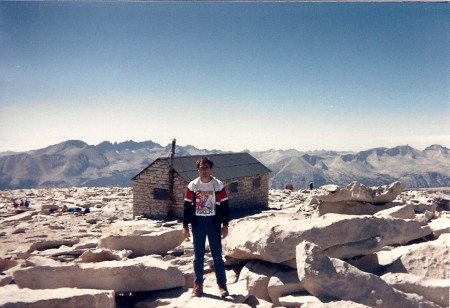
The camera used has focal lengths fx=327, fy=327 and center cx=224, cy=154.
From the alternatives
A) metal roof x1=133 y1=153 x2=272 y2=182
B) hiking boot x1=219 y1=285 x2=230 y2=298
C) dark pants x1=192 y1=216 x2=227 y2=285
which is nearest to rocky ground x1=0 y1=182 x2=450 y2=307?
hiking boot x1=219 y1=285 x2=230 y2=298

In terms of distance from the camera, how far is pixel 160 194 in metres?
19.5

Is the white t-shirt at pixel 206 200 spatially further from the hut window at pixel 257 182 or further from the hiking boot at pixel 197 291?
the hut window at pixel 257 182

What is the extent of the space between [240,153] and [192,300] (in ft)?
67.9

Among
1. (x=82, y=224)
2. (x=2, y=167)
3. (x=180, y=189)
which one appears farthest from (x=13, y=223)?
(x=2, y=167)

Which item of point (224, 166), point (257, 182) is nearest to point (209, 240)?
point (224, 166)

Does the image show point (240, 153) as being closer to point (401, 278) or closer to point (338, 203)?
point (338, 203)

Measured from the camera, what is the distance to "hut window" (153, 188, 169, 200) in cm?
1931

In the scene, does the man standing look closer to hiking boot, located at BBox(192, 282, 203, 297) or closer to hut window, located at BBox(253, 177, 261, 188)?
hiking boot, located at BBox(192, 282, 203, 297)

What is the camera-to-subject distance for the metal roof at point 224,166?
19.7 metres

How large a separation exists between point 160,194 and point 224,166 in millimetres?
5053

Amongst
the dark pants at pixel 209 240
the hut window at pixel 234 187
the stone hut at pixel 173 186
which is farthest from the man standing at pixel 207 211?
the hut window at pixel 234 187

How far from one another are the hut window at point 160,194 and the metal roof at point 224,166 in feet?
4.75

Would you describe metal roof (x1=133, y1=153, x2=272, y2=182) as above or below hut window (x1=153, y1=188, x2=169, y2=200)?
above

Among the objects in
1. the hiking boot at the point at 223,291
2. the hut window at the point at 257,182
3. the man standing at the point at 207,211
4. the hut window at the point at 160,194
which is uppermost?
the man standing at the point at 207,211
